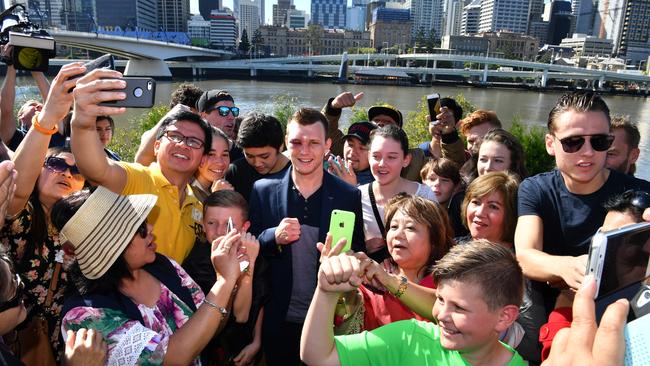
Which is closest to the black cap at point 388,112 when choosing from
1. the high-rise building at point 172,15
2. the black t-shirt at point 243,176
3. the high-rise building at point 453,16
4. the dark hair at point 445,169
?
the dark hair at point 445,169

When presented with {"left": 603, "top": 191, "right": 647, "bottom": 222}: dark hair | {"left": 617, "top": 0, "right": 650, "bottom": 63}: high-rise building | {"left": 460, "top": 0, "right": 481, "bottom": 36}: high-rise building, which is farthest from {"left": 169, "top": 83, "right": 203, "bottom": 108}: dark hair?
{"left": 460, "top": 0, "right": 481, "bottom": 36}: high-rise building

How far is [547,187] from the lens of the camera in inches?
81.0

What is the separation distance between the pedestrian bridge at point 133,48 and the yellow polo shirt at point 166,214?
35.1 metres

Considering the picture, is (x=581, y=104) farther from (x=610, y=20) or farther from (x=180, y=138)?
(x=610, y=20)

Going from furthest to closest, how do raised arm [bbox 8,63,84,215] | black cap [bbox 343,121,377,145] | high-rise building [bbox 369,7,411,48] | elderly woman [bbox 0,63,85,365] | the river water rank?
high-rise building [bbox 369,7,411,48] → the river water → black cap [bbox 343,121,377,145] → elderly woman [bbox 0,63,85,365] → raised arm [bbox 8,63,84,215]

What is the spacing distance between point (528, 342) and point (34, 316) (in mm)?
2307

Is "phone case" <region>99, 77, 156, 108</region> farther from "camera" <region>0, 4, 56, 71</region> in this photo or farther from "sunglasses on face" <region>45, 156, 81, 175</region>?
"camera" <region>0, 4, 56, 71</region>

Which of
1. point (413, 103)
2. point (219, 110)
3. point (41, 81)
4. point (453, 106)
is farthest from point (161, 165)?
point (413, 103)

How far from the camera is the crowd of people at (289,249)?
1.54 m

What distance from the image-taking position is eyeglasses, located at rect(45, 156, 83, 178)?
228 centimetres

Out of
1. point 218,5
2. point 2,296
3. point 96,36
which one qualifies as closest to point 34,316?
point 2,296

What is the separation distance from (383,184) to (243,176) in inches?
38.5

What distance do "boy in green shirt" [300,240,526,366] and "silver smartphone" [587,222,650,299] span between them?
0.87 feet

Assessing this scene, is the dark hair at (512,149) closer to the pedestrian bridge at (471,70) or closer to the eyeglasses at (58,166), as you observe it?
the eyeglasses at (58,166)
